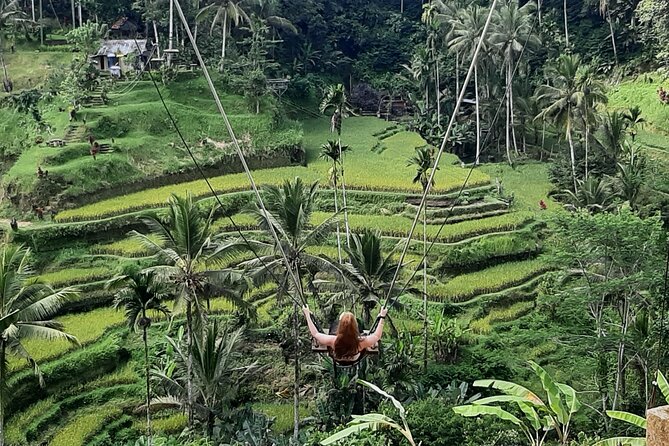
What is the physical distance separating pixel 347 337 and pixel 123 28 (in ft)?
105

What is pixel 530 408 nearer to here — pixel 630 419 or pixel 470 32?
pixel 630 419

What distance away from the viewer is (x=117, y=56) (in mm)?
27844

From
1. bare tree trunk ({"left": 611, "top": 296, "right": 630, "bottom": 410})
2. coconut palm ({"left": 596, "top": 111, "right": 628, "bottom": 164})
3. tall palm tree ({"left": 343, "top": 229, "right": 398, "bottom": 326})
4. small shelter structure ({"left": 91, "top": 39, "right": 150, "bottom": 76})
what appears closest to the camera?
bare tree trunk ({"left": 611, "top": 296, "right": 630, "bottom": 410})

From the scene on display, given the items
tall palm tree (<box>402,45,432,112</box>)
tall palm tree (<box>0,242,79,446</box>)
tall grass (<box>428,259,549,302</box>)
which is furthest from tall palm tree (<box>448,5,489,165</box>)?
tall palm tree (<box>0,242,79,446</box>)

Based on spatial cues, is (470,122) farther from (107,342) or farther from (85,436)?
(85,436)

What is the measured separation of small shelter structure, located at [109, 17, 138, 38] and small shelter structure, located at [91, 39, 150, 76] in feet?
11.2

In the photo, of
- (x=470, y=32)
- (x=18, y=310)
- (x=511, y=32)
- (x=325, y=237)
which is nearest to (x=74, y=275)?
(x=18, y=310)

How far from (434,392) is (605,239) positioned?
14.0 feet

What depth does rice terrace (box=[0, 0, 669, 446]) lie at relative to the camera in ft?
36.4

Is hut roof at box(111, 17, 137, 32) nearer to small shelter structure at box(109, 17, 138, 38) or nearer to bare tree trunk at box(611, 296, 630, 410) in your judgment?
small shelter structure at box(109, 17, 138, 38)

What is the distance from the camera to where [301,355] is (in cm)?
1524

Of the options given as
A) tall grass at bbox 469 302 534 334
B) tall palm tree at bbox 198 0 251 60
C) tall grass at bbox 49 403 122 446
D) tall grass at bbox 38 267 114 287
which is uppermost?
tall palm tree at bbox 198 0 251 60

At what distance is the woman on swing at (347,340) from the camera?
5.02 m

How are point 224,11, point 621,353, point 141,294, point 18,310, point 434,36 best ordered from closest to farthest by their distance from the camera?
point 18,310
point 141,294
point 621,353
point 224,11
point 434,36
